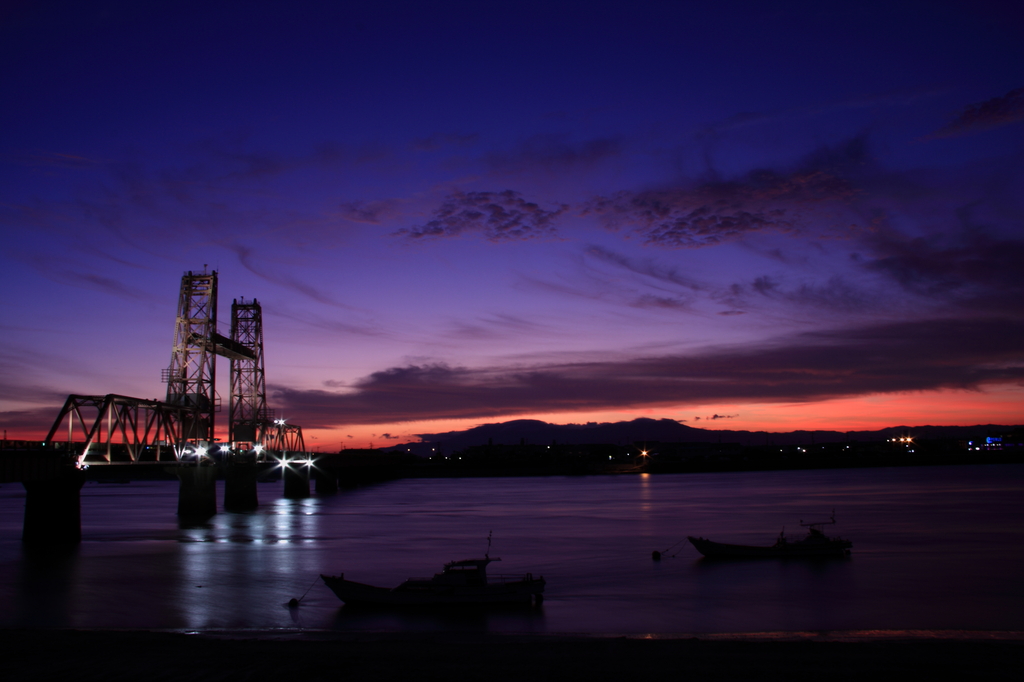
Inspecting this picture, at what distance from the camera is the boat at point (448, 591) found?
30.1 meters

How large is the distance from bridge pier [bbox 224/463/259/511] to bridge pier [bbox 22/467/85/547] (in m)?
36.0

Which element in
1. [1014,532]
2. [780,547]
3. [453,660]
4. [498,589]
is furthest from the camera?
[1014,532]

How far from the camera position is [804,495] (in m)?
122

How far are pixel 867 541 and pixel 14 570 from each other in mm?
58348

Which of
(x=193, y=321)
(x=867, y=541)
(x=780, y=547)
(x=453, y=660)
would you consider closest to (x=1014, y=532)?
(x=867, y=541)

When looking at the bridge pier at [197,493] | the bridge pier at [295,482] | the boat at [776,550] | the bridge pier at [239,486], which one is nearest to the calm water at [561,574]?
the boat at [776,550]

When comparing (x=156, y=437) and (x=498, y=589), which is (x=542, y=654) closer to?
(x=498, y=589)

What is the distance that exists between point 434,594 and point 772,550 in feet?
85.0

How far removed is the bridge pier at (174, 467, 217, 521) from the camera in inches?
2982

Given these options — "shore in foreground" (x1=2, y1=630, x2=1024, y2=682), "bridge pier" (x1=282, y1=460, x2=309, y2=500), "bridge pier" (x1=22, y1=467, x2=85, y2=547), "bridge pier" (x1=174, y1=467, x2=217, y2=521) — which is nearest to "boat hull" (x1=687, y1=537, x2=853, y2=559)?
"shore in foreground" (x1=2, y1=630, x2=1024, y2=682)

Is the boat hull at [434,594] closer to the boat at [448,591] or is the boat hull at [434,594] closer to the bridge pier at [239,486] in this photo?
the boat at [448,591]

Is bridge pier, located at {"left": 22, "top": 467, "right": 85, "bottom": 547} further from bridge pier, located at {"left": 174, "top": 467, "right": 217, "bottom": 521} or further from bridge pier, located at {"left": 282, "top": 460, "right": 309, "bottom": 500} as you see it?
bridge pier, located at {"left": 282, "top": 460, "right": 309, "bottom": 500}

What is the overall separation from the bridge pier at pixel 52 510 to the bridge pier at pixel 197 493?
949 inches

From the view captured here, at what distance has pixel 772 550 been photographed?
46.3 meters
